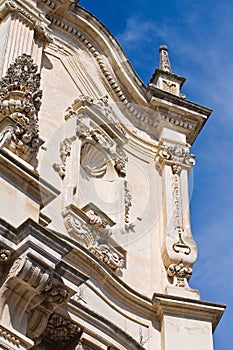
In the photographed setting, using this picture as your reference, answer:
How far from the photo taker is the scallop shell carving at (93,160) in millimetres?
13438

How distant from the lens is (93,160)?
1366 centimetres

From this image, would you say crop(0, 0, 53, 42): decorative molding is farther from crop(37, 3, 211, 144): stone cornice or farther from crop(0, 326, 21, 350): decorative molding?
crop(0, 326, 21, 350): decorative molding

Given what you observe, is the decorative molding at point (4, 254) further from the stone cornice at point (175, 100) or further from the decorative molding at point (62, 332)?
the stone cornice at point (175, 100)

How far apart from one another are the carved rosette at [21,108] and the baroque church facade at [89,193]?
0.02m

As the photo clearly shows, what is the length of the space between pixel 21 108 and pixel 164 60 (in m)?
5.67

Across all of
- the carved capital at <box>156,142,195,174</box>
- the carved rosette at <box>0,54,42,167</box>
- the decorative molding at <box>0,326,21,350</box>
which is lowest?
the decorative molding at <box>0,326,21,350</box>

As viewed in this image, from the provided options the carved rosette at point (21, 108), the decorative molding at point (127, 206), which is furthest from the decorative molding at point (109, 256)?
the carved rosette at point (21, 108)

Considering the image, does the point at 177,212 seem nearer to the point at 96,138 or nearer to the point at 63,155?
the point at 96,138

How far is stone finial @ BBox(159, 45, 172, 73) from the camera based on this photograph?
16312 millimetres

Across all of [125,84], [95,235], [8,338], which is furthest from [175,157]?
[8,338]

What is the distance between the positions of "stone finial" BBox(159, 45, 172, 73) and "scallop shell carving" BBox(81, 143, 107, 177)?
300 centimetres

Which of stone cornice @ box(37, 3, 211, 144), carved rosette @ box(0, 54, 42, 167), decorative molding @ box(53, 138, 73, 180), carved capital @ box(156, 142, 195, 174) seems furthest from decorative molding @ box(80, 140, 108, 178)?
carved rosette @ box(0, 54, 42, 167)

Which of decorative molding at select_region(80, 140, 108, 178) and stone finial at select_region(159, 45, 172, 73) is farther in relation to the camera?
stone finial at select_region(159, 45, 172, 73)

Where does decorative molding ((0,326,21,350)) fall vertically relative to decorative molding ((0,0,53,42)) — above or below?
below
